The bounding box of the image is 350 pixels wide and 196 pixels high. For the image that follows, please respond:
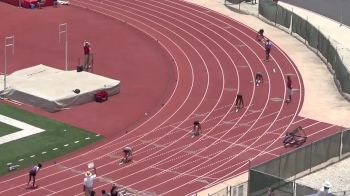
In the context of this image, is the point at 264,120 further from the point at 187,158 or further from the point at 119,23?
the point at 119,23

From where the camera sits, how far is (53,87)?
49.6 metres

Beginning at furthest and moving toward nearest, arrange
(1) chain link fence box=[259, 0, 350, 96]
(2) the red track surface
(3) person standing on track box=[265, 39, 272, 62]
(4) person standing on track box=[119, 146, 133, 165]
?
(3) person standing on track box=[265, 39, 272, 62]
(1) chain link fence box=[259, 0, 350, 96]
(4) person standing on track box=[119, 146, 133, 165]
(2) the red track surface

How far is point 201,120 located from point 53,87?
8.60 metres

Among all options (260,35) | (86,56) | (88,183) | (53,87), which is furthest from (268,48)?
(88,183)

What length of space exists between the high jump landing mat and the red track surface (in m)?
0.68

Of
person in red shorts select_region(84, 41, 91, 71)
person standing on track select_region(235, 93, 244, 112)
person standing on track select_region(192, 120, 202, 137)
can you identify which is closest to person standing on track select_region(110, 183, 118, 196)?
person standing on track select_region(192, 120, 202, 137)

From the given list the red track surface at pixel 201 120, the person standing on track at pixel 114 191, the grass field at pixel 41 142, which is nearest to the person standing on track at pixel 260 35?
the red track surface at pixel 201 120

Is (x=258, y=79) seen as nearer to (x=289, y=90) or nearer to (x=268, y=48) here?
(x=289, y=90)

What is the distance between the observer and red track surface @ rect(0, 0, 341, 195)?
4006 cm

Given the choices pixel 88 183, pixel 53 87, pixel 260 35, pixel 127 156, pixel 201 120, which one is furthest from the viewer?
pixel 260 35

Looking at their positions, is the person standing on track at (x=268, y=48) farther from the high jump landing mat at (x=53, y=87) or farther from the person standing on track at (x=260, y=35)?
the high jump landing mat at (x=53, y=87)

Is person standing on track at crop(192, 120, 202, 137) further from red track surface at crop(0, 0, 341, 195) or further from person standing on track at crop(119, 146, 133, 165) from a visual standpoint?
person standing on track at crop(119, 146, 133, 165)

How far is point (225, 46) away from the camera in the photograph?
61.2 metres

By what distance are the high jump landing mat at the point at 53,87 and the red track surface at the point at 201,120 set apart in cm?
68
